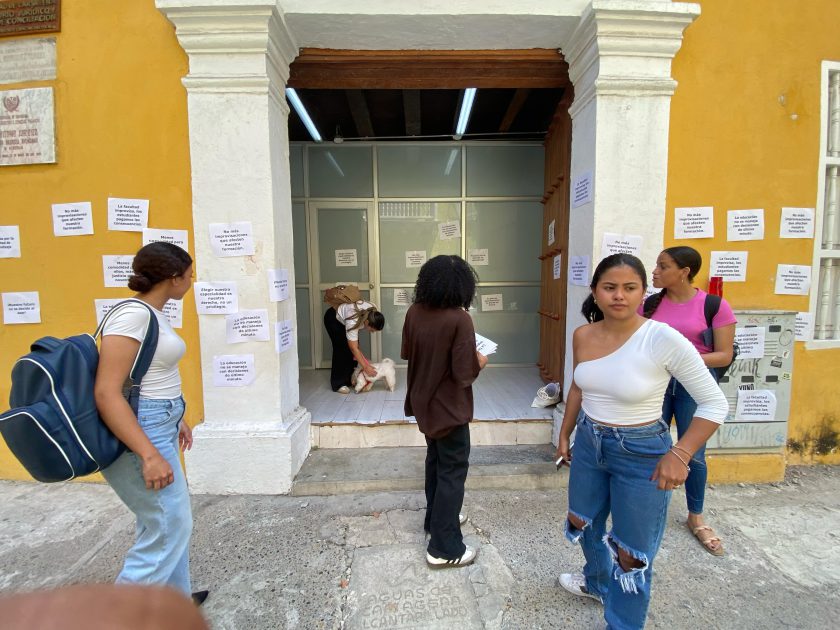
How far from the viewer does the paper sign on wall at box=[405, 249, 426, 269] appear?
5.67 meters

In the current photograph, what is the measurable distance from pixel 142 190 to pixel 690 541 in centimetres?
433

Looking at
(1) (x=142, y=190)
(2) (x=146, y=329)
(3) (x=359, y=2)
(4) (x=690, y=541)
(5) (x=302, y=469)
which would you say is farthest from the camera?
(5) (x=302, y=469)

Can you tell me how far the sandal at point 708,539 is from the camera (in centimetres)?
238

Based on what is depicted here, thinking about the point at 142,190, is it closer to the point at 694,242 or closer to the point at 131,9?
the point at 131,9

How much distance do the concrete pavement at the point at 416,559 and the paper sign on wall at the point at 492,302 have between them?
309cm

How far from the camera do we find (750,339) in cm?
303

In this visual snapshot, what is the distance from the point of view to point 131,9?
2.82 metres

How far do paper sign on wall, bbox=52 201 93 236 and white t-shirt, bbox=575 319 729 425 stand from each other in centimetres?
347

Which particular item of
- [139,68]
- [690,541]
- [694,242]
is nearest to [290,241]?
[139,68]

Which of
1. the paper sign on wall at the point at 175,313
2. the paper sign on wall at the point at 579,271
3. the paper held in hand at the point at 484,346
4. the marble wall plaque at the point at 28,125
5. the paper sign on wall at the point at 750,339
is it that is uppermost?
the marble wall plaque at the point at 28,125

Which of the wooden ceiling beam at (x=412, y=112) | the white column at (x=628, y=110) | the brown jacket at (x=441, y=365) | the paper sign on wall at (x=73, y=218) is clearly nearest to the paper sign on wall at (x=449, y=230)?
the wooden ceiling beam at (x=412, y=112)

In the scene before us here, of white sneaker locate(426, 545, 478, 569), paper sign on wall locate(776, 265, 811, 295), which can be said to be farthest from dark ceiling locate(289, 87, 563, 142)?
white sneaker locate(426, 545, 478, 569)

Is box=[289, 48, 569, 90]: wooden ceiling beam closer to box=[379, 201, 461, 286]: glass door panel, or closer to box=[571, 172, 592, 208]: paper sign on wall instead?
box=[571, 172, 592, 208]: paper sign on wall

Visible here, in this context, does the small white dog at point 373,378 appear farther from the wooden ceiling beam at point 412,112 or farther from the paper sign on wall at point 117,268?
the wooden ceiling beam at point 412,112
